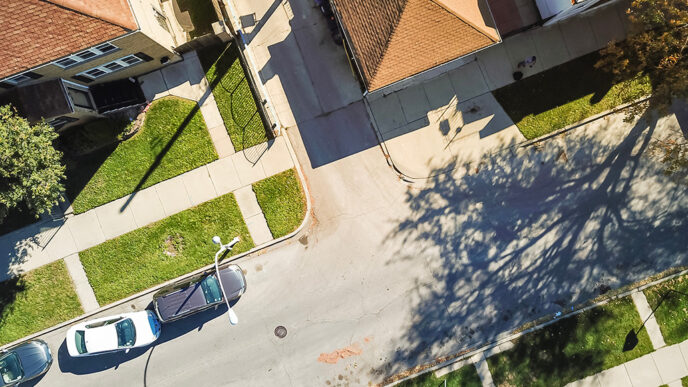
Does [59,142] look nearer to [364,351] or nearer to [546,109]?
[364,351]

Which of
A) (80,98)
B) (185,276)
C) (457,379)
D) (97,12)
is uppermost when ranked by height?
(97,12)

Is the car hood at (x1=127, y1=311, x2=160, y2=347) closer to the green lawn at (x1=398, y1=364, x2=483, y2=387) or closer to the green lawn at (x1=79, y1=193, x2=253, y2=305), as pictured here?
the green lawn at (x1=79, y1=193, x2=253, y2=305)

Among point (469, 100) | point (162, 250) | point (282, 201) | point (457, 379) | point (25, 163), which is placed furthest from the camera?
point (457, 379)

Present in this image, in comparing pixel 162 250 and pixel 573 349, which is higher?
pixel 162 250

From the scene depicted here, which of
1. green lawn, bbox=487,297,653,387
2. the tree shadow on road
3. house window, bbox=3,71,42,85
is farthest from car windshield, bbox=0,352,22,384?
green lawn, bbox=487,297,653,387

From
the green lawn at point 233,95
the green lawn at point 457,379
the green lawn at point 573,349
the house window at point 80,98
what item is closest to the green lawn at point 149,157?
the green lawn at point 233,95

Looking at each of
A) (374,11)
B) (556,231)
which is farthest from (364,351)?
(374,11)

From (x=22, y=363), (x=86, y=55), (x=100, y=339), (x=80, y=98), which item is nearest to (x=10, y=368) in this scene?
(x=22, y=363)

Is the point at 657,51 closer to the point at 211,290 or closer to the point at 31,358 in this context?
the point at 211,290
